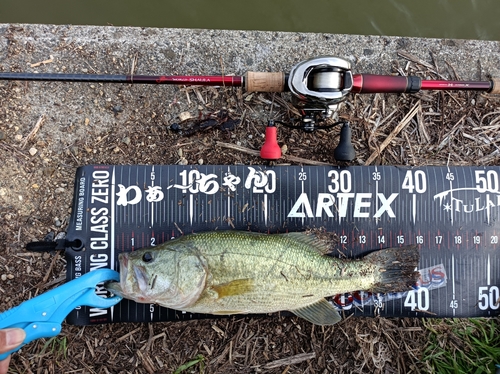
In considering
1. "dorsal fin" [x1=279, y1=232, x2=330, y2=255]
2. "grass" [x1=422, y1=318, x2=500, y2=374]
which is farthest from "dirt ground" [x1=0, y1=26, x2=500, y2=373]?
"dorsal fin" [x1=279, y1=232, x2=330, y2=255]

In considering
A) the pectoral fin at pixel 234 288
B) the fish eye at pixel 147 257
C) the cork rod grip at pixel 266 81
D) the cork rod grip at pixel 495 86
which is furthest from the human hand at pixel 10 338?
the cork rod grip at pixel 495 86

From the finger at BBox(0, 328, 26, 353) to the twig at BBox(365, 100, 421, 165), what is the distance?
2.98 m

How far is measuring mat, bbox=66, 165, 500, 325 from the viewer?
3.17 m

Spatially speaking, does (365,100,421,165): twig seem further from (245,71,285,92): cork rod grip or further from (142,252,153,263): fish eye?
(142,252,153,263): fish eye

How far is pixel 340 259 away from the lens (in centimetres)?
306

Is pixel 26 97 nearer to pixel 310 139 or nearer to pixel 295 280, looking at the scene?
pixel 310 139

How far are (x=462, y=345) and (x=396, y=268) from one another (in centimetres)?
100

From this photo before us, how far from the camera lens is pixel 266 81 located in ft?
9.96

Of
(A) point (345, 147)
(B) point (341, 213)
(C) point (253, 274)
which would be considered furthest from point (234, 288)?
Answer: (A) point (345, 147)

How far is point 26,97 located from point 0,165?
644 mm

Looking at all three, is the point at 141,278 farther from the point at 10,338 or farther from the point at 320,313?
the point at 320,313

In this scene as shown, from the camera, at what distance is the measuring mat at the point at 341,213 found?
10.4ft

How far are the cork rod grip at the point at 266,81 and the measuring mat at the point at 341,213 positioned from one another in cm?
67

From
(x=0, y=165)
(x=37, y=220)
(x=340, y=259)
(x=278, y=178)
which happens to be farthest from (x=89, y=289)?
(x=340, y=259)
